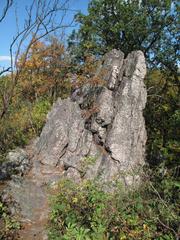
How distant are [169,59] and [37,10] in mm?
13150

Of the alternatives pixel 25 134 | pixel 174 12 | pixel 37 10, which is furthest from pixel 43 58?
pixel 37 10

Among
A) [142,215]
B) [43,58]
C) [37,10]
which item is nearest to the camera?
[142,215]

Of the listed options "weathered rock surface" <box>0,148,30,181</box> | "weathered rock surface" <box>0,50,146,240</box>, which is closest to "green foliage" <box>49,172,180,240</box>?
"weathered rock surface" <box>0,148,30,181</box>

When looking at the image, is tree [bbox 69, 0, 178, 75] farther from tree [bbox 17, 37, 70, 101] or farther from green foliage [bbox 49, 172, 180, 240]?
green foliage [bbox 49, 172, 180, 240]

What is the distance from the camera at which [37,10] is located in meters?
5.36

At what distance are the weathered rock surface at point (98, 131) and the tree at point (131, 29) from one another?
354 centimetres

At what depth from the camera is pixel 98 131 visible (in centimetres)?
1230

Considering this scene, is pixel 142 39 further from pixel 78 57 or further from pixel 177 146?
pixel 177 146

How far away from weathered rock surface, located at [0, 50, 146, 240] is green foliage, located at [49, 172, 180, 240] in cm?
509

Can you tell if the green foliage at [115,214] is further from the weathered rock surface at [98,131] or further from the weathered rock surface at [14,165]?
the weathered rock surface at [98,131]

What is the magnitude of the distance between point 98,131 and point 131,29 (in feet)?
22.4

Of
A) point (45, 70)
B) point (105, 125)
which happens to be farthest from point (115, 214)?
point (45, 70)

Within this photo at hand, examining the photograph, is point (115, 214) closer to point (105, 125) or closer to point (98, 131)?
point (98, 131)

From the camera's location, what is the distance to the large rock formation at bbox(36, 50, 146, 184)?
38.3 ft
